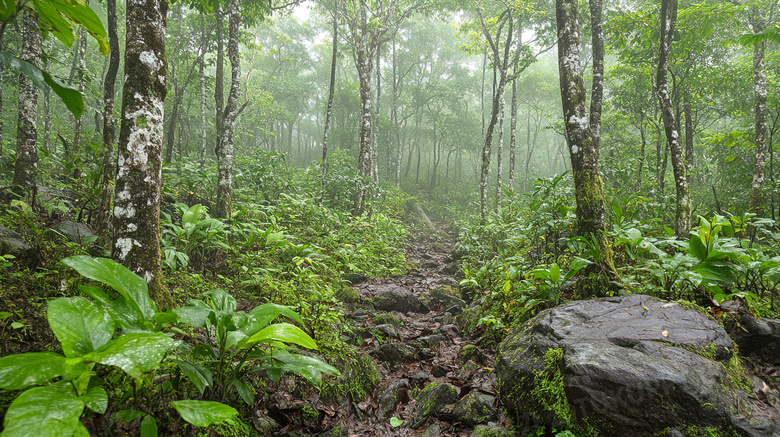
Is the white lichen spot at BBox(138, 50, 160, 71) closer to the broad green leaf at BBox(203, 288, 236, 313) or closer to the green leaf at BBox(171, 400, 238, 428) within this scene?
the broad green leaf at BBox(203, 288, 236, 313)

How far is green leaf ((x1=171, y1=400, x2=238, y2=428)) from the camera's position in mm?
1552

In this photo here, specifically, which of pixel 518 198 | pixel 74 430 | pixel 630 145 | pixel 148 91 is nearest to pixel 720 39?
pixel 630 145

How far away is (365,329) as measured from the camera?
426cm

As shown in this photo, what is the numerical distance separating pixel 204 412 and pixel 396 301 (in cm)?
406

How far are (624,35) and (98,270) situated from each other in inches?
429

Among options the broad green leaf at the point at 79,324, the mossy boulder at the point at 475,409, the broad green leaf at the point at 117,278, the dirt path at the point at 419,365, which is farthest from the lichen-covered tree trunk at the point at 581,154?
the broad green leaf at the point at 79,324

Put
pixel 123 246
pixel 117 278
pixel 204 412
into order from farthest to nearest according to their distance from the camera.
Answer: pixel 123 246 → pixel 117 278 → pixel 204 412

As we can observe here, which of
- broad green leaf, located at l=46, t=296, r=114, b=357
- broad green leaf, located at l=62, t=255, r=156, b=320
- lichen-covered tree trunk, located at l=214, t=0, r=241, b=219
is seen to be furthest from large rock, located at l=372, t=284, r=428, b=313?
broad green leaf, located at l=46, t=296, r=114, b=357

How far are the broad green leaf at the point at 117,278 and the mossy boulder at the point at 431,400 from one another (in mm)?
2215

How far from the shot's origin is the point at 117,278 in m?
1.90

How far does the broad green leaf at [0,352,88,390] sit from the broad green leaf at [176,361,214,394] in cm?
55

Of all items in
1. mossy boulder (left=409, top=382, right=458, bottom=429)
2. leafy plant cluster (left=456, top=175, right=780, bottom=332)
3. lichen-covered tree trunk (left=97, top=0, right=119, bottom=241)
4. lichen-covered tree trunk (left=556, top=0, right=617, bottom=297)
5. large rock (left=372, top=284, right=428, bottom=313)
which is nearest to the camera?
mossy boulder (left=409, top=382, right=458, bottom=429)

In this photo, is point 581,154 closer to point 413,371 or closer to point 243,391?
point 413,371

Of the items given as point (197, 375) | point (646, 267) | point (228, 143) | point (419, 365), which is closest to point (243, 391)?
point (197, 375)
